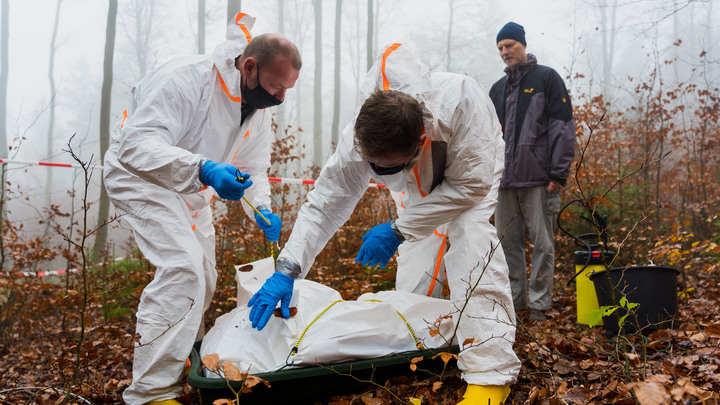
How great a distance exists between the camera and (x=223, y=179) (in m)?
2.21

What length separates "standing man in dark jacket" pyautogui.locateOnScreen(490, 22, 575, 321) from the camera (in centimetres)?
358

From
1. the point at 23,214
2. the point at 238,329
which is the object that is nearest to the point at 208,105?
the point at 238,329

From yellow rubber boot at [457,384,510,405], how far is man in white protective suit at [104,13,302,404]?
54.4 inches

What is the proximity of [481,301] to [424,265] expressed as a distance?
0.81 m

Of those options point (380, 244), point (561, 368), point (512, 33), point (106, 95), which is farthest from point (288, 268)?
point (106, 95)

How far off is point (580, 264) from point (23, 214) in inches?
1131

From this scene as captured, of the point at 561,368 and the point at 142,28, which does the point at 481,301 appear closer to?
the point at 561,368

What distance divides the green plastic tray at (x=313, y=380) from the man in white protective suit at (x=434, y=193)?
25 cm

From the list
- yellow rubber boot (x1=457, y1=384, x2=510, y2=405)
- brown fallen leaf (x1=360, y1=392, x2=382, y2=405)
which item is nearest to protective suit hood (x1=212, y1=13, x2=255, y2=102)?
brown fallen leaf (x1=360, y1=392, x2=382, y2=405)

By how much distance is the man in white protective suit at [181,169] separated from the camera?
2.23 m

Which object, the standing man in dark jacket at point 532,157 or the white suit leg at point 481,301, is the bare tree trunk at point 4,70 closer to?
the standing man in dark jacket at point 532,157

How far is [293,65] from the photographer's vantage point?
110 inches

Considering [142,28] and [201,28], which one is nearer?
[201,28]

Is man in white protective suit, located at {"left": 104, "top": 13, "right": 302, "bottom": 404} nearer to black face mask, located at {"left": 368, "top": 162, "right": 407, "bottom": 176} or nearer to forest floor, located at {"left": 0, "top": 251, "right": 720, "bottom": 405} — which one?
forest floor, located at {"left": 0, "top": 251, "right": 720, "bottom": 405}
